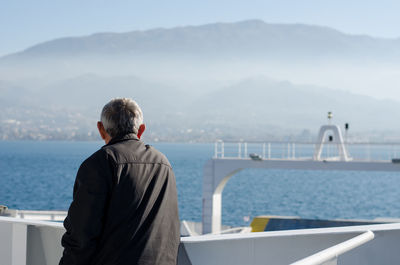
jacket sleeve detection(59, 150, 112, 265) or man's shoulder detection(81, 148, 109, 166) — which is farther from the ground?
man's shoulder detection(81, 148, 109, 166)

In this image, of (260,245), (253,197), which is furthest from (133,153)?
(253,197)

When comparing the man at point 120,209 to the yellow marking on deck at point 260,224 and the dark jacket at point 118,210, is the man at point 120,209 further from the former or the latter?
the yellow marking on deck at point 260,224

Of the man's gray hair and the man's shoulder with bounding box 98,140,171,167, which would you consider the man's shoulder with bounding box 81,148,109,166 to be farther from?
the man's gray hair

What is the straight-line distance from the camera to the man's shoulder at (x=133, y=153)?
233cm

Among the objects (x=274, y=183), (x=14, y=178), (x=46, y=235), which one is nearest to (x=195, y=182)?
(x=274, y=183)

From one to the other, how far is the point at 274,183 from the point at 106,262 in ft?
302

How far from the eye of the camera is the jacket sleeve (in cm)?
227

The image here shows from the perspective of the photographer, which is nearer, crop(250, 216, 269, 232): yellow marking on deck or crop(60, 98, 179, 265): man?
crop(60, 98, 179, 265): man

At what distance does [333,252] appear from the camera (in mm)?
2350

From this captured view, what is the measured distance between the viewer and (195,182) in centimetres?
8194

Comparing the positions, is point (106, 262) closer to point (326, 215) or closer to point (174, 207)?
point (174, 207)

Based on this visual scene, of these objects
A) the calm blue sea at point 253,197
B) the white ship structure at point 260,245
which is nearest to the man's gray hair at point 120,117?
the white ship structure at point 260,245

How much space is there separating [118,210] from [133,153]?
0.23m

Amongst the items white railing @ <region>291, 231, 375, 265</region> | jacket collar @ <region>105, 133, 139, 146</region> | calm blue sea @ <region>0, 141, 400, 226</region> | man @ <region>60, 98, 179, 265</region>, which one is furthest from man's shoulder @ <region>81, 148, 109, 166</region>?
calm blue sea @ <region>0, 141, 400, 226</region>
